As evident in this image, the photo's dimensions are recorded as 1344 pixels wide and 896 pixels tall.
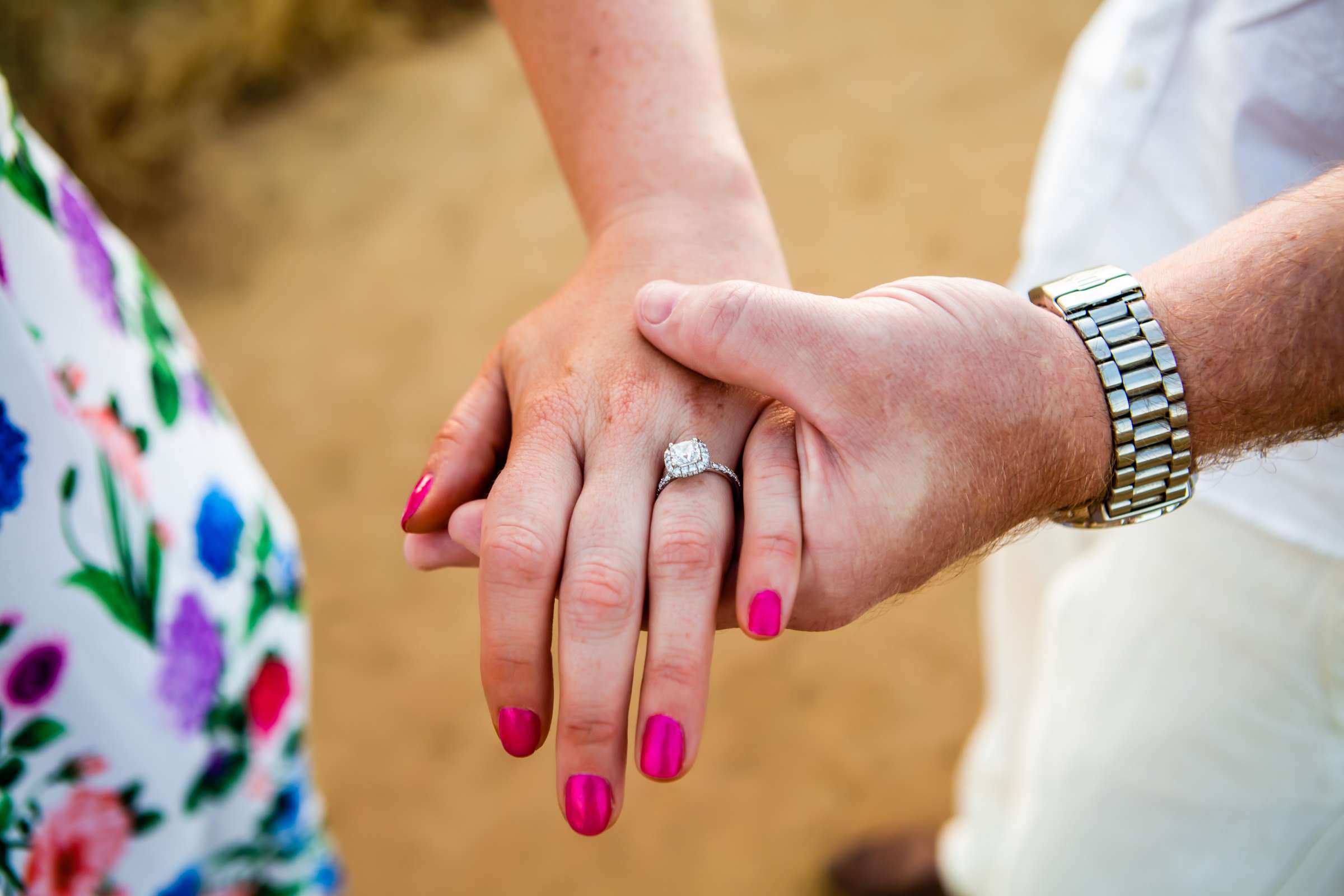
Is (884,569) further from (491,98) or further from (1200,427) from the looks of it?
(491,98)

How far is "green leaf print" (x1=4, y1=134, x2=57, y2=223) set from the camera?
725mm

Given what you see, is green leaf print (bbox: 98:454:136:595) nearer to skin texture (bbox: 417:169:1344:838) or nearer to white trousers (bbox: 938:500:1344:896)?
skin texture (bbox: 417:169:1344:838)

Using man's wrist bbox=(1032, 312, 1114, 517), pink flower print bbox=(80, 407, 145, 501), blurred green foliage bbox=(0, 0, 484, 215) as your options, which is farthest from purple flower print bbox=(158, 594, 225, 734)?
blurred green foliage bbox=(0, 0, 484, 215)

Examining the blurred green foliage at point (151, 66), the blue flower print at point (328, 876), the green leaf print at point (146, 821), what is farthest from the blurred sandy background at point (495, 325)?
the green leaf print at point (146, 821)

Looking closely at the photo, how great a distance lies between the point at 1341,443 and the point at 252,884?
44.9 inches

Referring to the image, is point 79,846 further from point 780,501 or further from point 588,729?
point 780,501

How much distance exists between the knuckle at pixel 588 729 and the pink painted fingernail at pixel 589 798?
0.09ft

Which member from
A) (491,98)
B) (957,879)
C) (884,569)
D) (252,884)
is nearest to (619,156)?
(884,569)

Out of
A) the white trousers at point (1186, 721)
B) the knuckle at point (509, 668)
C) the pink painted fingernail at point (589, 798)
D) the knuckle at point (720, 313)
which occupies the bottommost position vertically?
the white trousers at point (1186, 721)

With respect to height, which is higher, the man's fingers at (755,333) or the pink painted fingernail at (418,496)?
the man's fingers at (755,333)

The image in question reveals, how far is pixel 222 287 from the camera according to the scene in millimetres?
2508

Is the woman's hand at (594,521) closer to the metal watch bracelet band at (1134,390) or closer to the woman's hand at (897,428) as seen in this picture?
the woman's hand at (897,428)

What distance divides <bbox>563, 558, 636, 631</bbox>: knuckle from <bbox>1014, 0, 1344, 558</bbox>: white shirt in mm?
541

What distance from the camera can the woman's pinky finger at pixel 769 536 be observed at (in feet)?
2.23
